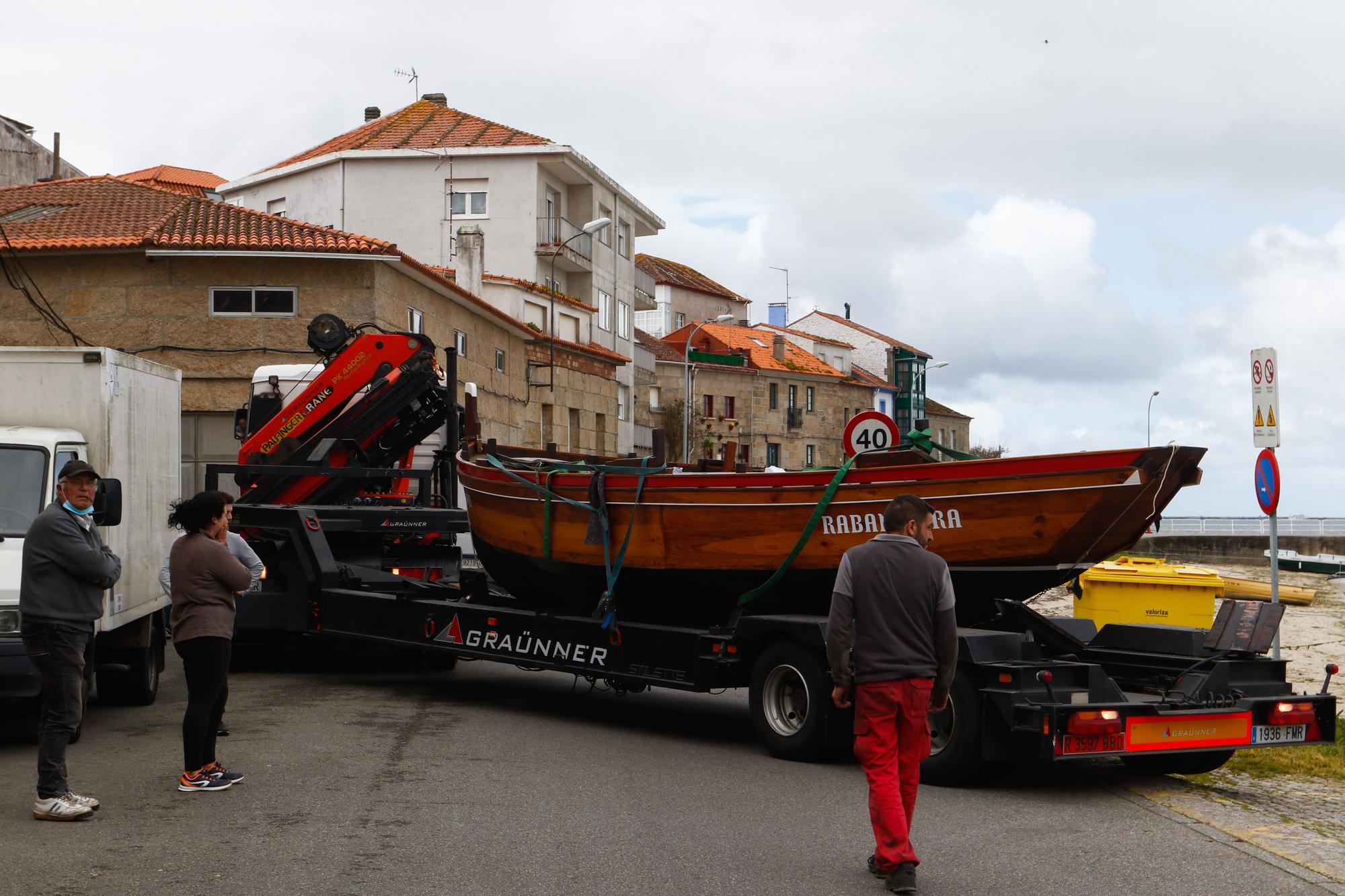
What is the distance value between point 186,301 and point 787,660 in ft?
77.7

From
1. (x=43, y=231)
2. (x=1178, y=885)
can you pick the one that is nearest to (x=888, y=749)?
(x=1178, y=885)

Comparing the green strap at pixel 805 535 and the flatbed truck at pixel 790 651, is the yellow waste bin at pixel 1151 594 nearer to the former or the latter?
the flatbed truck at pixel 790 651

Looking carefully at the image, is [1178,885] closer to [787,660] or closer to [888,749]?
[888,749]

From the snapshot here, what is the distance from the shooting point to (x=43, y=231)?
31062mm

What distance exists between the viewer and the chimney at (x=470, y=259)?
45375mm

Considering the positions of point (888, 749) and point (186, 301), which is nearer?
point (888, 749)

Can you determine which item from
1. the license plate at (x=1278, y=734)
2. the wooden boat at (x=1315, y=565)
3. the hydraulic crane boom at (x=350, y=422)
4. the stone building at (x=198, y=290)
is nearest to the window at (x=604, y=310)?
the stone building at (x=198, y=290)

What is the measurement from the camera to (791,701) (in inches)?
388

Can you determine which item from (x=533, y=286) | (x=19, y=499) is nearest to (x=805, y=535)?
(x=19, y=499)

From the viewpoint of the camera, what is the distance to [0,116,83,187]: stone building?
163ft

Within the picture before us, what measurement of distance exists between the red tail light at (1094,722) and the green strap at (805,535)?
7.42 ft

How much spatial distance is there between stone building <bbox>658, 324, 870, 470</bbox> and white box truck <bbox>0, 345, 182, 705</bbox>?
60.8 metres

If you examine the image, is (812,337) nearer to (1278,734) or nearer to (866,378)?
(866,378)

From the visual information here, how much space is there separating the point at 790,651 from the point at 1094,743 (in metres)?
2.11
